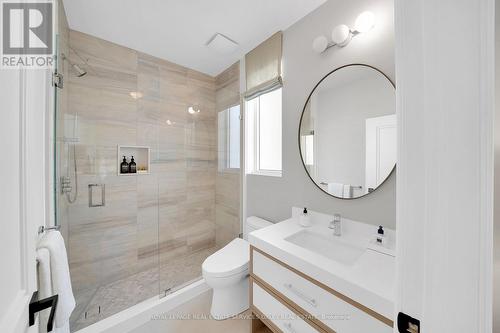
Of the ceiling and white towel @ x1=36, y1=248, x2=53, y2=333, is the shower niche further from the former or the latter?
white towel @ x1=36, y1=248, x2=53, y2=333

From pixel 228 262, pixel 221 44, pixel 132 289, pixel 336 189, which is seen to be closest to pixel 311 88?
pixel 336 189

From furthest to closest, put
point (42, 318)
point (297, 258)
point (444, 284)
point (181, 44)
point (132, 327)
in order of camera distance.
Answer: point (181, 44), point (132, 327), point (297, 258), point (42, 318), point (444, 284)

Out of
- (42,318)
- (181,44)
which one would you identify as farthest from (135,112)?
(42,318)

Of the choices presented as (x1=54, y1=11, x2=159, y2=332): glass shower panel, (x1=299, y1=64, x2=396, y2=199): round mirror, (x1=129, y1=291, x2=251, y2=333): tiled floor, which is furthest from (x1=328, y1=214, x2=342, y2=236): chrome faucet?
(x1=54, y1=11, x2=159, y2=332): glass shower panel

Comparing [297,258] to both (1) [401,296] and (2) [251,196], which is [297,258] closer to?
(1) [401,296]

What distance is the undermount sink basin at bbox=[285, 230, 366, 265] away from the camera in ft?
3.82

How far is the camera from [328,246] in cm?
128

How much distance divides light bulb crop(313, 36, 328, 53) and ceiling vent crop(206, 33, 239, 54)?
2.70 ft

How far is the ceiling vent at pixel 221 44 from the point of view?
69.4 inches

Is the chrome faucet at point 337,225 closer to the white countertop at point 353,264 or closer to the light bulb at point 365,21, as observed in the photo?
the white countertop at point 353,264

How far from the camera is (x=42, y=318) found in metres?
0.75

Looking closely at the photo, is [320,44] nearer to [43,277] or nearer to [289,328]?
[289,328]

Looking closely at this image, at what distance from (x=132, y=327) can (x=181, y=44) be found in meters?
2.40

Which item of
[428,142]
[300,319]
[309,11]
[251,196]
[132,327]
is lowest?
[132,327]
